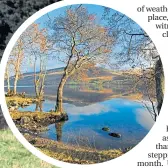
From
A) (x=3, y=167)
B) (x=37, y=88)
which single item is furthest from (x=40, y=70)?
(x=3, y=167)

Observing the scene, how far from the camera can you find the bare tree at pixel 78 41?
4.71 metres

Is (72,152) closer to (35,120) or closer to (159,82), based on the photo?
(35,120)

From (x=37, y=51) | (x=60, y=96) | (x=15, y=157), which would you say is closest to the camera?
(x=60, y=96)

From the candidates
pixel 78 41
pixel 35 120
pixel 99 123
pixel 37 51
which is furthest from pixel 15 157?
pixel 78 41

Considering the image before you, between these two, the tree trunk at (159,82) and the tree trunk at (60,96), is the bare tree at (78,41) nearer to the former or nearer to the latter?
the tree trunk at (60,96)

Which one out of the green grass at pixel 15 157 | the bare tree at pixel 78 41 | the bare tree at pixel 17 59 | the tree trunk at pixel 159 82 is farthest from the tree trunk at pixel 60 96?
the tree trunk at pixel 159 82

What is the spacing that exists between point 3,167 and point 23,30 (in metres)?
1.29

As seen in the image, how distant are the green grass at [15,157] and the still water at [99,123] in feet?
1.03

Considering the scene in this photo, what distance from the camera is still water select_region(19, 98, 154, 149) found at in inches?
185

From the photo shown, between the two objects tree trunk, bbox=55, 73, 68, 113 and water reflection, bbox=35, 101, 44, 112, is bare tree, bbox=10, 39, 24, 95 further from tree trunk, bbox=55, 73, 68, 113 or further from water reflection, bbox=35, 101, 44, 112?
tree trunk, bbox=55, 73, 68, 113

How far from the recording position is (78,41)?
474cm

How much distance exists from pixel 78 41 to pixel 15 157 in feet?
4.21

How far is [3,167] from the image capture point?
15.8ft

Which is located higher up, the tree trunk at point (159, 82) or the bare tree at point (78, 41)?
the bare tree at point (78, 41)
